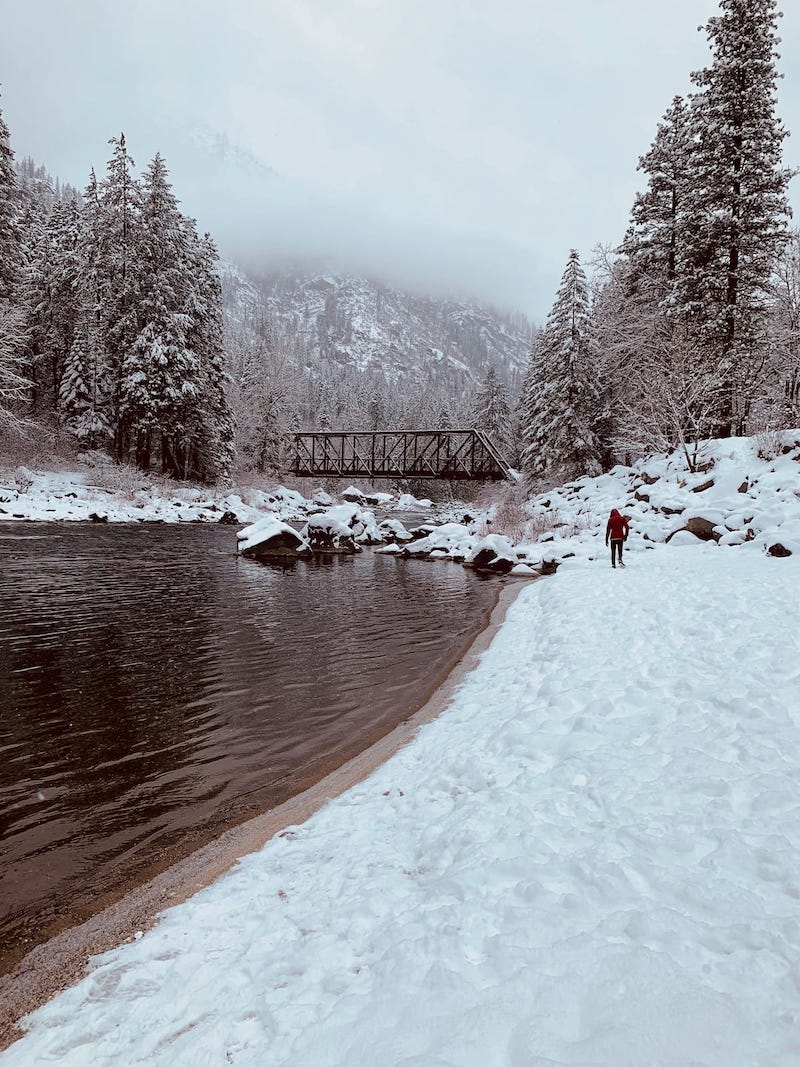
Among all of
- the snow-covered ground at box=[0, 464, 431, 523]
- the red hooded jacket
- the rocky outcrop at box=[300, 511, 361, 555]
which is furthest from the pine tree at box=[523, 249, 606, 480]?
the snow-covered ground at box=[0, 464, 431, 523]

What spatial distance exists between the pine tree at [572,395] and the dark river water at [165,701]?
15850mm

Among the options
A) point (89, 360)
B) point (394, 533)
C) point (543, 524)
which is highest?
point (89, 360)

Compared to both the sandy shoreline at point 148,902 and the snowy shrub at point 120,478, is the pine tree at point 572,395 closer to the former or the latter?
the snowy shrub at point 120,478

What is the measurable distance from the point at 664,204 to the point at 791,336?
499 inches

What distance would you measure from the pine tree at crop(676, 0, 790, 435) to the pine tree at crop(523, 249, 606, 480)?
7.02 metres

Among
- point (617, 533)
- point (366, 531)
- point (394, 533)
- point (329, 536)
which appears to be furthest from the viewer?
point (394, 533)

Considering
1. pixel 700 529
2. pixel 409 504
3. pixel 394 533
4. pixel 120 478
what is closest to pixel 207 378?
pixel 120 478

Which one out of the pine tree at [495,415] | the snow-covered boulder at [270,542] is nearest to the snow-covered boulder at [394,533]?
the snow-covered boulder at [270,542]

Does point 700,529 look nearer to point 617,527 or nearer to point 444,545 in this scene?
point 617,527

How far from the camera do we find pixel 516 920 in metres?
2.83

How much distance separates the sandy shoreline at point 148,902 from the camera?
9.66 feet

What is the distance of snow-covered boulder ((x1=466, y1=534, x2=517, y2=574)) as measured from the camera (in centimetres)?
1946

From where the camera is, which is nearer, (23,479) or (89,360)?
(23,479)

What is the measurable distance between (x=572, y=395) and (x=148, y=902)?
95.4ft
